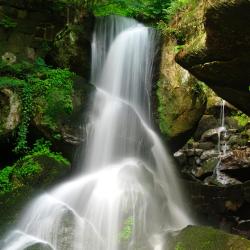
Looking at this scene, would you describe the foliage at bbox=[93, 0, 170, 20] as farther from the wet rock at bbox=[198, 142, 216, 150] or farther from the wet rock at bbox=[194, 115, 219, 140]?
the wet rock at bbox=[198, 142, 216, 150]

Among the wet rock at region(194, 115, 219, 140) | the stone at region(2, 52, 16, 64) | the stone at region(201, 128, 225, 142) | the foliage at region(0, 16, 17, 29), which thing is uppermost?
the foliage at region(0, 16, 17, 29)

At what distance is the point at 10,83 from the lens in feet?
33.6

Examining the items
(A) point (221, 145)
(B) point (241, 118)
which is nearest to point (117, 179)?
(A) point (221, 145)

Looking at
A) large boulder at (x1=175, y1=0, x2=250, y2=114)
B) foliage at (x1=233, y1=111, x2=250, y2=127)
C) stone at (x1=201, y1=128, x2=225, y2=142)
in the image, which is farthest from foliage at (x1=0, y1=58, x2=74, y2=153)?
foliage at (x1=233, y1=111, x2=250, y2=127)

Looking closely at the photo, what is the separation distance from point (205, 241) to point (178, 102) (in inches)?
205

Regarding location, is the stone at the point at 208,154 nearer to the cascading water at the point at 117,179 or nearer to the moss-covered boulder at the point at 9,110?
the cascading water at the point at 117,179

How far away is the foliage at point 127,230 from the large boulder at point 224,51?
9.99 feet

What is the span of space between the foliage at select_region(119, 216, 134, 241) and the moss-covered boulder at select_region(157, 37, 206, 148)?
3.80 metres

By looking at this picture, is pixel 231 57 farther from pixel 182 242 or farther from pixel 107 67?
pixel 107 67

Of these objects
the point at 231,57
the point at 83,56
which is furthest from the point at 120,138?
the point at 231,57

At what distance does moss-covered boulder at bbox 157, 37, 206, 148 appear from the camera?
1073 cm

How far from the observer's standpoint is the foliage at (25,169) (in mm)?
8562

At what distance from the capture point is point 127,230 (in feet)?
23.6

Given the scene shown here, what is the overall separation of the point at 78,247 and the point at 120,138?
405 centimetres
